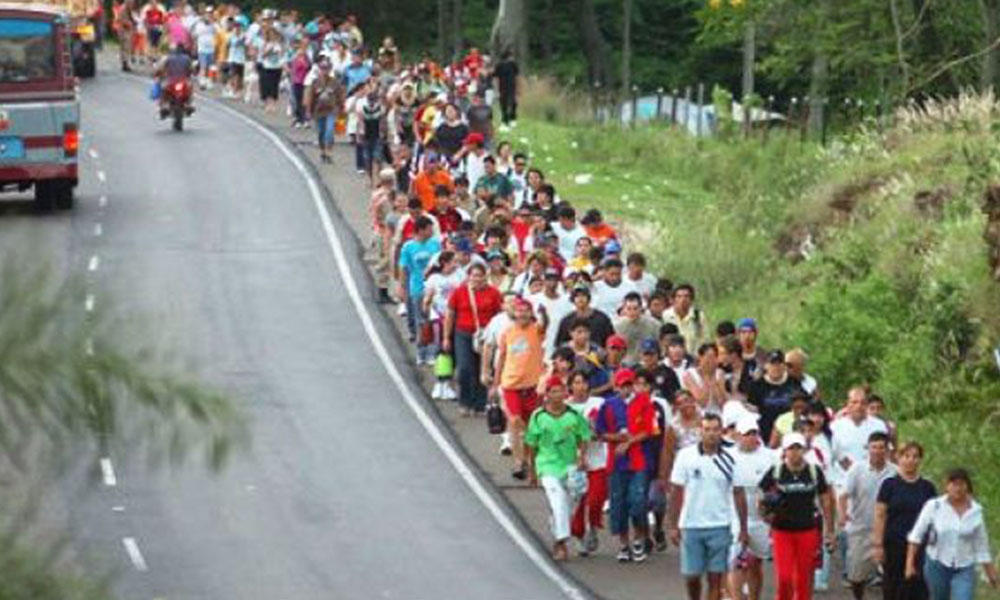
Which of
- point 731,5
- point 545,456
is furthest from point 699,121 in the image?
point 545,456

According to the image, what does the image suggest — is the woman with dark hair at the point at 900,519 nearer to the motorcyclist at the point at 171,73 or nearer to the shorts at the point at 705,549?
the shorts at the point at 705,549

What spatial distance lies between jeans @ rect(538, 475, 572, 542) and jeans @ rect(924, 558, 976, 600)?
3636 mm

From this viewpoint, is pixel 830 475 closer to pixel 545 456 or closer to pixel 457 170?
pixel 545 456

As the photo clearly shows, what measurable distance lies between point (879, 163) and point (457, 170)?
542cm

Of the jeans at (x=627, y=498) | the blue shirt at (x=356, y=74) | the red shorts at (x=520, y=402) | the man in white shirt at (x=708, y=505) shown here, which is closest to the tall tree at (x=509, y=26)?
the blue shirt at (x=356, y=74)

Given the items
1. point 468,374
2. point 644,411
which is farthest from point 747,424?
point 468,374

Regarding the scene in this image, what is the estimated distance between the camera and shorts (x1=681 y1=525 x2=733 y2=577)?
56.9 feet

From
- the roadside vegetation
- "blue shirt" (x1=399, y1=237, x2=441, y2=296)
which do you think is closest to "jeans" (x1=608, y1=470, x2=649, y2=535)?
"blue shirt" (x1=399, y1=237, x2=441, y2=296)

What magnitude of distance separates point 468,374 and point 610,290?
2372mm

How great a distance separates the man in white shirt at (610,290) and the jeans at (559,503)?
3592 millimetres

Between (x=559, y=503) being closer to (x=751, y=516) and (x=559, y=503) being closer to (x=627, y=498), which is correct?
(x=627, y=498)

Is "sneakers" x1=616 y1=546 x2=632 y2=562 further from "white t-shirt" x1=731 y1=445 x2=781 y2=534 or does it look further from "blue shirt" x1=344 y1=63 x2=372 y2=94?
"blue shirt" x1=344 y1=63 x2=372 y2=94

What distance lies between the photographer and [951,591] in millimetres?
A: 16516

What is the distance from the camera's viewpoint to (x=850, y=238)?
2925 cm
